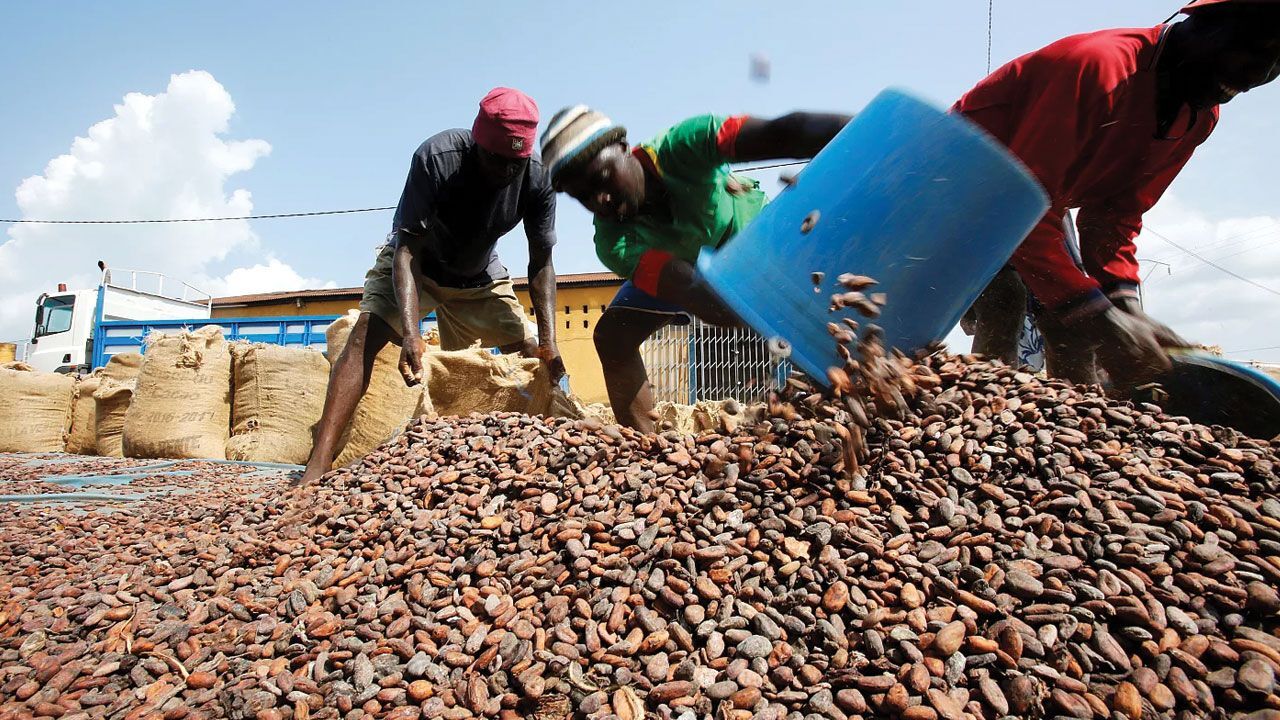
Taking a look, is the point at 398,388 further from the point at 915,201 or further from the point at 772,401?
the point at 915,201

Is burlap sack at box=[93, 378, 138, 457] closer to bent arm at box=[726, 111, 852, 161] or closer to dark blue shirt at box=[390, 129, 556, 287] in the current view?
dark blue shirt at box=[390, 129, 556, 287]

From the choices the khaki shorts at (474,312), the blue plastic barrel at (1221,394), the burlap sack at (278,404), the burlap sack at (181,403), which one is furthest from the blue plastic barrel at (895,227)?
the burlap sack at (181,403)

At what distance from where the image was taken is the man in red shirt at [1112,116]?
1.85 meters

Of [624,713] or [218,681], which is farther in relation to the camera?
[218,681]

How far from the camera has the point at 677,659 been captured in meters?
1.17

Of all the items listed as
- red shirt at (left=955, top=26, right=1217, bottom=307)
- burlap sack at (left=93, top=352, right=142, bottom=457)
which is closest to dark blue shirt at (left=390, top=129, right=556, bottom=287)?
red shirt at (left=955, top=26, right=1217, bottom=307)

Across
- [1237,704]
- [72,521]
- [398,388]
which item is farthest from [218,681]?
[398,388]

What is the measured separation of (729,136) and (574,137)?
460 mm

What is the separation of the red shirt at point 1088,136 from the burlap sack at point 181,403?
4496mm

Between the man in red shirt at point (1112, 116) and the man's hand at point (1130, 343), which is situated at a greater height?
the man in red shirt at point (1112, 116)

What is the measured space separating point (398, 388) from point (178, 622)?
238 centimetres

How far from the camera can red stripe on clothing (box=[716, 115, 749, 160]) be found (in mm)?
2062

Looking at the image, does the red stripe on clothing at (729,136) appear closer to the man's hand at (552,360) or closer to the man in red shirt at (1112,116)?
the man in red shirt at (1112,116)

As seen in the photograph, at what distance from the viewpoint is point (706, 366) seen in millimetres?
8391
